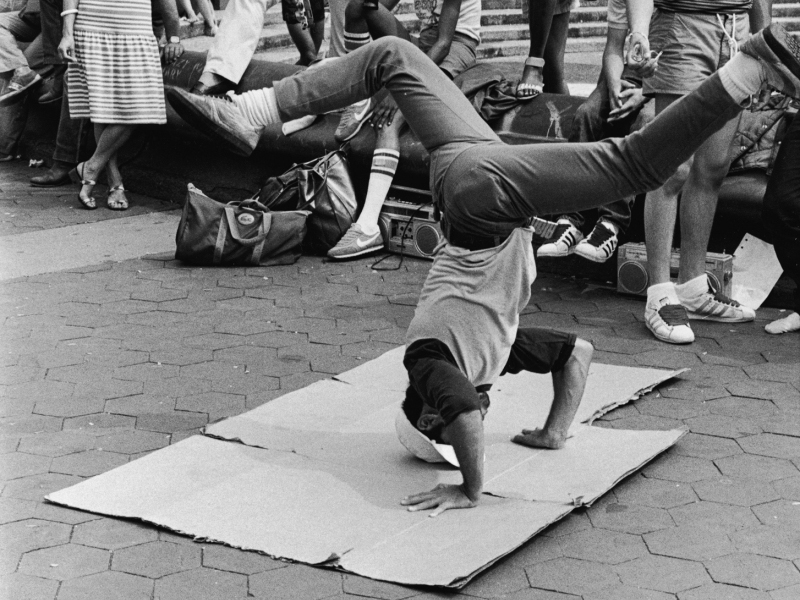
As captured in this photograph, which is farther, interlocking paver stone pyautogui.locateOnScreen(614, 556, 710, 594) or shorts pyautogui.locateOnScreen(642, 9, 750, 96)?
shorts pyautogui.locateOnScreen(642, 9, 750, 96)

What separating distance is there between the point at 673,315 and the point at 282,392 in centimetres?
187

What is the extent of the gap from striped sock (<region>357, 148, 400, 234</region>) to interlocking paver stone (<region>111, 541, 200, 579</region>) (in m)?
3.48

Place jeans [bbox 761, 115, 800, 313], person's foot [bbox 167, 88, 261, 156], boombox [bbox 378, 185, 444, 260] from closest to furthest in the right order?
person's foot [bbox 167, 88, 261, 156]
jeans [bbox 761, 115, 800, 313]
boombox [bbox 378, 185, 444, 260]

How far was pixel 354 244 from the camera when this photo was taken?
22.2 feet

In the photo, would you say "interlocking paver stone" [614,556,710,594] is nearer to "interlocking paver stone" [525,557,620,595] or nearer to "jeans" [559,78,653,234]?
Result: "interlocking paver stone" [525,557,620,595]

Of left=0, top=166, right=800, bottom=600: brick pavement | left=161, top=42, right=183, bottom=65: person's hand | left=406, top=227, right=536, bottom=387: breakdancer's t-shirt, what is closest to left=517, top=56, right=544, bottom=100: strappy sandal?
left=0, top=166, right=800, bottom=600: brick pavement

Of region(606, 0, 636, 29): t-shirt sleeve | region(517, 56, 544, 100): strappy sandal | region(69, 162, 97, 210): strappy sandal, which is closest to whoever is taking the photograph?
region(606, 0, 636, 29): t-shirt sleeve

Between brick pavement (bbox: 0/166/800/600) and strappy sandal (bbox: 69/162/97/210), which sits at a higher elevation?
brick pavement (bbox: 0/166/800/600)

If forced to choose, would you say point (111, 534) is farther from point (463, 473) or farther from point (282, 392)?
point (282, 392)

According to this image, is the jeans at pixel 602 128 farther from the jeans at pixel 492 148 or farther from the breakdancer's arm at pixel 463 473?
the breakdancer's arm at pixel 463 473

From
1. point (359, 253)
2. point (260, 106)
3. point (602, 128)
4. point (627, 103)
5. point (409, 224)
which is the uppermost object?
point (260, 106)

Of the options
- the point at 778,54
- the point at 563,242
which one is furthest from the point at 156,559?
the point at 563,242

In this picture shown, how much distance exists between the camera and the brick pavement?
3354 mm

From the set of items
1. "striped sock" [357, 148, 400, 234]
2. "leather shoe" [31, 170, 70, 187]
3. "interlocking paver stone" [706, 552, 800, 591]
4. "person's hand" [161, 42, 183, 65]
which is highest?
"interlocking paver stone" [706, 552, 800, 591]
